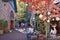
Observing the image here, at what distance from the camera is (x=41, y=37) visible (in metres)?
11.0

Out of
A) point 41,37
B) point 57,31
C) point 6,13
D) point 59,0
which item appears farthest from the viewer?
point 6,13

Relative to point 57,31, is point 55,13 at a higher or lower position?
higher

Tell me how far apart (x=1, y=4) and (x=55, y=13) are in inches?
295

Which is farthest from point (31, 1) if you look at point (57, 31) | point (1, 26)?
point (1, 26)

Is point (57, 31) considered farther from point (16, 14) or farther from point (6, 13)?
point (16, 14)

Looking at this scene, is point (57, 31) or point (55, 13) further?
point (57, 31)

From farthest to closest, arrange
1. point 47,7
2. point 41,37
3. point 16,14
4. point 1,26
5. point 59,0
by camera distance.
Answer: point 16,14, point 1,26, point 59,0, point 41,37, point 47,7

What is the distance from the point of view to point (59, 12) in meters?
11.4

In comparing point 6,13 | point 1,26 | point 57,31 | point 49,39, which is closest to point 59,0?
point 57,31

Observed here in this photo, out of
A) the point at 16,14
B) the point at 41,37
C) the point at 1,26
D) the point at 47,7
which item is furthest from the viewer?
the point at 16,14

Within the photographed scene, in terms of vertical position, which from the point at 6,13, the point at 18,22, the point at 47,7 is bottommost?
the point at 18,22

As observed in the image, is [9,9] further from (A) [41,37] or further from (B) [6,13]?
(A) [41,37]

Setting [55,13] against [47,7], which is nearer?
Result: [47,7]

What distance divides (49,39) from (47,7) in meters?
1.59
